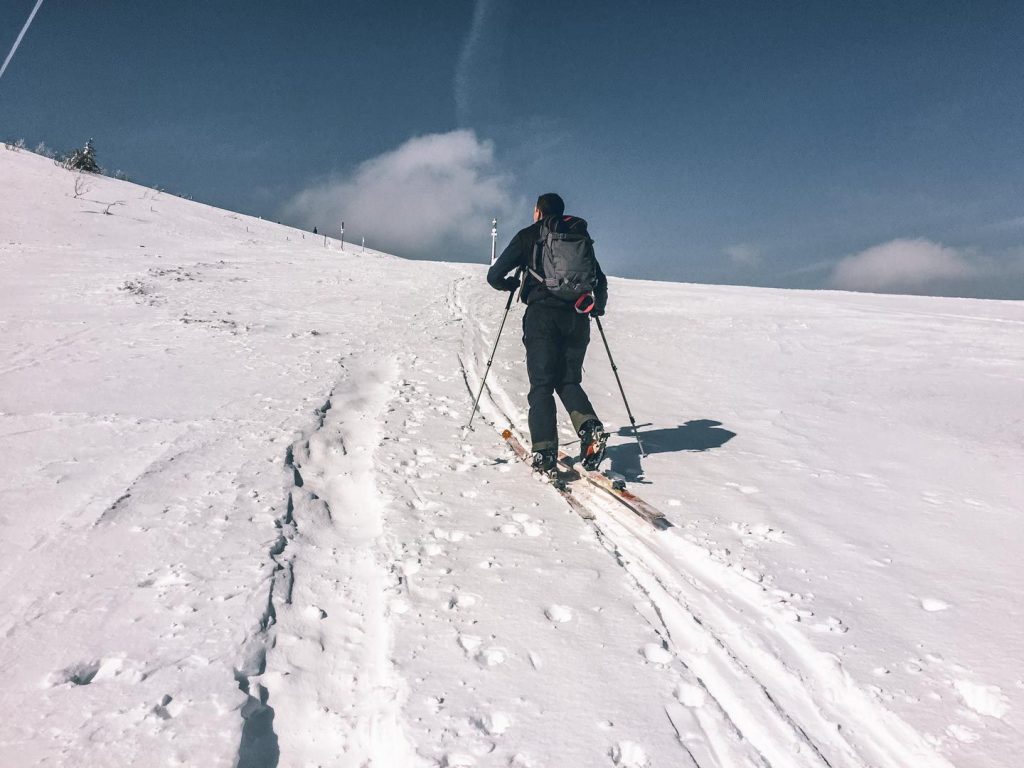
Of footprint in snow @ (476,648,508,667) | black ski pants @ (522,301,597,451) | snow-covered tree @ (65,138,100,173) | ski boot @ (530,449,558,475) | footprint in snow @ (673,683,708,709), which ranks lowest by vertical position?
footprint in snow @ (673,683,708,709)

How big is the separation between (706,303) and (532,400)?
11.1 m

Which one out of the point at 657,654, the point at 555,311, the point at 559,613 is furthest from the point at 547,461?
the point at 657,654

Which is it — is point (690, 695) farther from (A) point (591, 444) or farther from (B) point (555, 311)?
(B) point (555, 311)

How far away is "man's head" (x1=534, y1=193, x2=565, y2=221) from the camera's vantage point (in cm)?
468

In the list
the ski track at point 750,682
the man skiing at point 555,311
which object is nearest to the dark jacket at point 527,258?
the man skiing at point 555,311

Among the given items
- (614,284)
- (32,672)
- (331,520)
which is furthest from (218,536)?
(614,284)

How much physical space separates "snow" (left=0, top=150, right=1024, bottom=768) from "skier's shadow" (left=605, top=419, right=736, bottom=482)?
4 centimetres

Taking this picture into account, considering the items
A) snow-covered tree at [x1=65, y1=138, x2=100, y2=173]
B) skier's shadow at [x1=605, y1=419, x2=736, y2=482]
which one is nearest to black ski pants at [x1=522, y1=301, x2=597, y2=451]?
skier's shadow at [x1=605, y1=419, x2=736, y2=482]

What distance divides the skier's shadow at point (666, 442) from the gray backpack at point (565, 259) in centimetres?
156

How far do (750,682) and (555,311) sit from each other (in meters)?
2.99

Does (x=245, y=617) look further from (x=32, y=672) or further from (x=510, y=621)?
(x=510, y=621)

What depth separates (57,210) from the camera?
16.0 m

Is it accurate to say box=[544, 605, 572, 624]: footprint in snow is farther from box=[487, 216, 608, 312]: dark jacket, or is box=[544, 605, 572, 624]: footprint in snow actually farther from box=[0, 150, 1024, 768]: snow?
box=[487, 216, 608, 312]: dark jacket

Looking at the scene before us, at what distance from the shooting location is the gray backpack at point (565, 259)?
451cm
